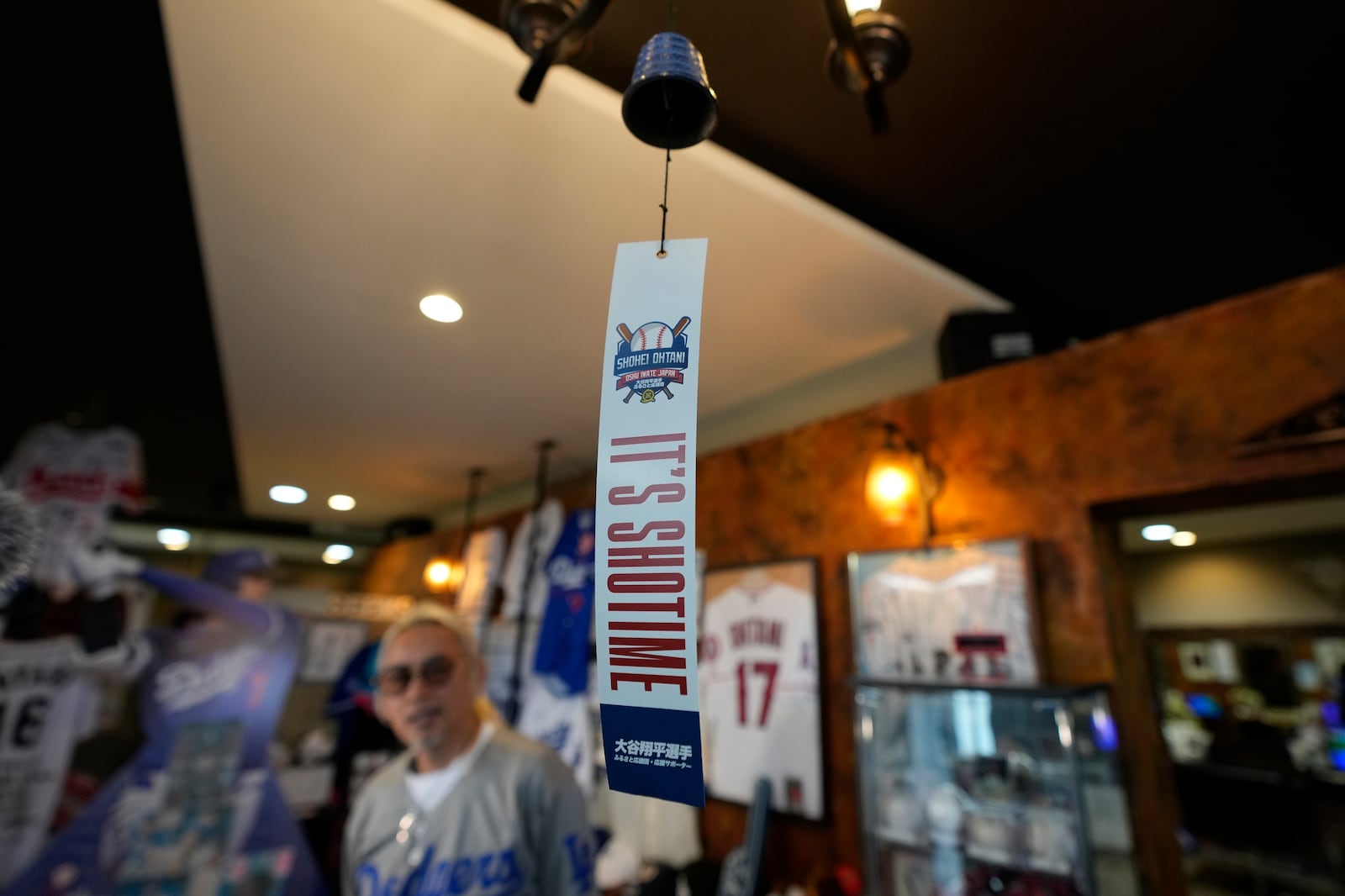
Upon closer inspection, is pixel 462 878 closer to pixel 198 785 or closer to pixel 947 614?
pixel 947 614

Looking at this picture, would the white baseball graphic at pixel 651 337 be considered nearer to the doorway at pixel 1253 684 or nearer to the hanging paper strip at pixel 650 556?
the hanging paper strip at pixel 650 556

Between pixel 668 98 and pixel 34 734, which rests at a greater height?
pixel 668 98

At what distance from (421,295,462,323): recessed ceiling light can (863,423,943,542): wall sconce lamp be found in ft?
6.36

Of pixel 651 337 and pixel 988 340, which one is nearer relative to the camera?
pixel 651 337

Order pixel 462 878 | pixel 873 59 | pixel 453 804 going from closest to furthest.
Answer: pixel 873 59 < pixel 462 878 < pixel 453 804

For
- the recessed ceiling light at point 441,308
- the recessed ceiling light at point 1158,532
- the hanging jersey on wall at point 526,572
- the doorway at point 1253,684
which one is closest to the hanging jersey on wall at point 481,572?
the hanging jersey on wall at point 526,572

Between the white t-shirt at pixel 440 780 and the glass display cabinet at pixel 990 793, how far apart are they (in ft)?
4.86

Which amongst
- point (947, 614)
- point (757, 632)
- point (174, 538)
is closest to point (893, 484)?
point (947, 614)

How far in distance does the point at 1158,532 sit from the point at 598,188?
5.85 meters

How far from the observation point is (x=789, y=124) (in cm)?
192

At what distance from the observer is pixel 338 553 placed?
8.74 m

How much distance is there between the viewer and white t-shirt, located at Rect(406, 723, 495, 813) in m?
1.72

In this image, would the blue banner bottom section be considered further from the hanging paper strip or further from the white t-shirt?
the white t-shirt

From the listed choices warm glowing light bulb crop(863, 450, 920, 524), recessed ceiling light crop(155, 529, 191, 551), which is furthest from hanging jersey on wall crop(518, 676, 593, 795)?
recessed ceiling light crop(155, 529, 191, 551)
